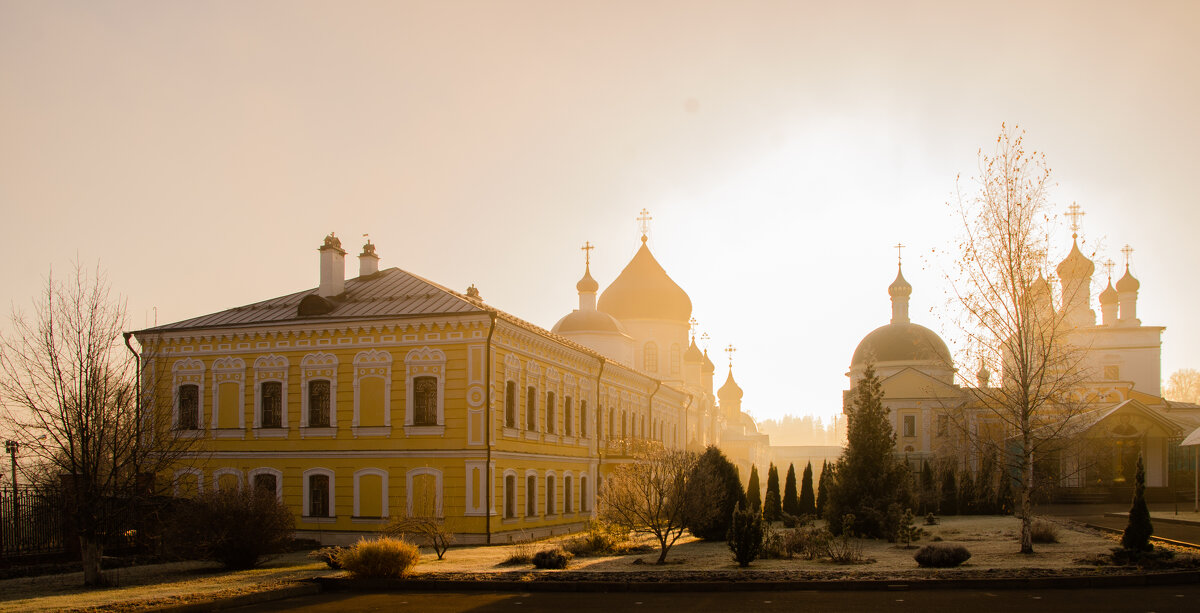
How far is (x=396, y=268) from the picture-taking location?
33062 millimetres

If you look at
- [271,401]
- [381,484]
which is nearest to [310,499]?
[381,484]

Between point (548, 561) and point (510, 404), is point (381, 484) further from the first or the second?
point (548, 561)

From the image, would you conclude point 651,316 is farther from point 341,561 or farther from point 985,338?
point 341,561

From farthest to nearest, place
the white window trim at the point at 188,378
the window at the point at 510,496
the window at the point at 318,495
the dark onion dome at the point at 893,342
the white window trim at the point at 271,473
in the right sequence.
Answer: the dark onion dome at the point at 893,342 < the white window trim at the point at 188,378 < the white window trim at the point at 271,473 < the window at the point at 510,496 < the window at the point at 318,495

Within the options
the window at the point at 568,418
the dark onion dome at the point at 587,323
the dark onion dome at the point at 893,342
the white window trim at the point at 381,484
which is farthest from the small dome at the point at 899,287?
the white window trim at the point at 381,484

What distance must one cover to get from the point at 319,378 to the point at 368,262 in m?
5.51

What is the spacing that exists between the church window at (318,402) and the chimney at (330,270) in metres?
3.03

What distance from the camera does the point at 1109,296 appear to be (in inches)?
2566

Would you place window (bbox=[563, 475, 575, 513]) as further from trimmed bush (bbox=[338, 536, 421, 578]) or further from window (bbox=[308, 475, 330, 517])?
trimmed bush (bbox=[338, 536, 421, 578])

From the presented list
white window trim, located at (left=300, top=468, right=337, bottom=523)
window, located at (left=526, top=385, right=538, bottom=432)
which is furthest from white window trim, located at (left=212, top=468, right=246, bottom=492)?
window, located at (left=526, top=385, right=538, bottom=432)

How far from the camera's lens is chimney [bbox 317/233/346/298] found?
31297mm

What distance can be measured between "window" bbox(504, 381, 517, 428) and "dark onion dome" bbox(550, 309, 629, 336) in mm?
20945

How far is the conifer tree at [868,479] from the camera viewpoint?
29250 millimetres

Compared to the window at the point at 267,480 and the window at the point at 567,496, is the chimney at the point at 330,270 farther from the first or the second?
the window at the point at 567,496
